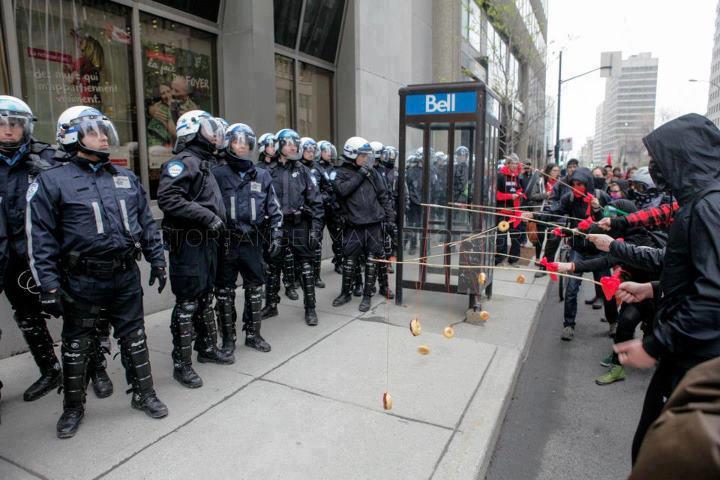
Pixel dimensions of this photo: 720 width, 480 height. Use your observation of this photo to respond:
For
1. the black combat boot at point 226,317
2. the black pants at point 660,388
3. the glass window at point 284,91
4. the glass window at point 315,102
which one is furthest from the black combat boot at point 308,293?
the glass window at point 315,102

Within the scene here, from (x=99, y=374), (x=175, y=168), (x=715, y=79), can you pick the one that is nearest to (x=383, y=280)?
(x=175, y=168)

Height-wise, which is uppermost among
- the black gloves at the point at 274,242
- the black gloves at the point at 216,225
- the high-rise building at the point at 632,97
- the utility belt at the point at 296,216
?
the high-rise building at the point at 632,97

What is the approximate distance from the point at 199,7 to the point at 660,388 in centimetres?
799

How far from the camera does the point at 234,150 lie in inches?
183

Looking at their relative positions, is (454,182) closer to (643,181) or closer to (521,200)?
(643,181)

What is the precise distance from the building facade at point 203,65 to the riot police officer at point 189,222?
2.03 m

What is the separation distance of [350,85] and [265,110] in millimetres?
3548

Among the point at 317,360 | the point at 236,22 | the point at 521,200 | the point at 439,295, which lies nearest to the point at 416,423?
the point at 317,360

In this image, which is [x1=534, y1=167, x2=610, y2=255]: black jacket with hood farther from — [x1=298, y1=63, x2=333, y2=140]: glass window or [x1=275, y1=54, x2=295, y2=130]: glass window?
[x1=298, y1=63, x2=333, y2=140]: glass window

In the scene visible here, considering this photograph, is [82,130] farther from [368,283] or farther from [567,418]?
[567,418]

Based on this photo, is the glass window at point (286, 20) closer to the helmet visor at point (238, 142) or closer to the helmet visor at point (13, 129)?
the helmet visor at point (238, 142)

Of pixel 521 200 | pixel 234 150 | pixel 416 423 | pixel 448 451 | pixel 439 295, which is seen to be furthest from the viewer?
pixel 521 200

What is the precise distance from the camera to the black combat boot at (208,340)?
173 inches

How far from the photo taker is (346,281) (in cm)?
671
